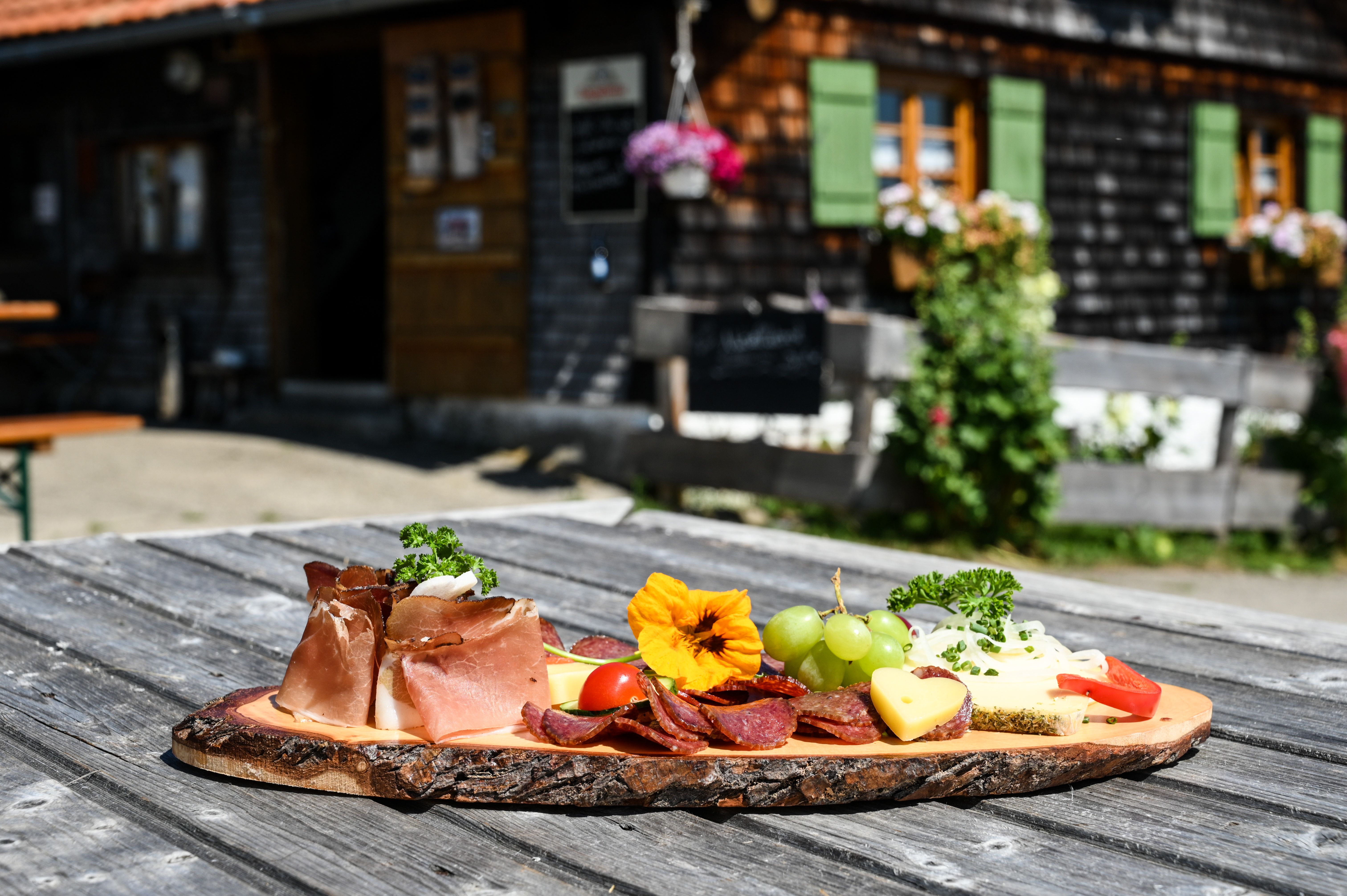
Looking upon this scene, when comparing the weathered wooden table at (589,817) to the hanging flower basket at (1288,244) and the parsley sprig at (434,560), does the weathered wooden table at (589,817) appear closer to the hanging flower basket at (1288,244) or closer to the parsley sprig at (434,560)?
the parsley sprig at (434,560)

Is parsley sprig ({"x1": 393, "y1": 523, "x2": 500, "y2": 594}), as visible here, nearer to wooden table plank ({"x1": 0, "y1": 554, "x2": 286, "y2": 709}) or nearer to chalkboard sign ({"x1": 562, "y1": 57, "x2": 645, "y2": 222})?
wooden table plank ({"x1": 0, "y1": 554, "x2": 286, "y2": 709})

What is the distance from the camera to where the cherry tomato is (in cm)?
152

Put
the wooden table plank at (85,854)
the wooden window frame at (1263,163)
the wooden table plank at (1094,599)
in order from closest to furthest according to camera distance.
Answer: the wooden table plank at (85,854) < the wooden table plank at (1094,599) < the wooden window frame at (1263,163)

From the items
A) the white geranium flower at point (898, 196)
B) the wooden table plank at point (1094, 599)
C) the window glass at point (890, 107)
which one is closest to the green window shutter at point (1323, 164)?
the window glass at point (890, 107)

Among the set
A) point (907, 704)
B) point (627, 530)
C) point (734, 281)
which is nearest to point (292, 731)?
point (907, 704)

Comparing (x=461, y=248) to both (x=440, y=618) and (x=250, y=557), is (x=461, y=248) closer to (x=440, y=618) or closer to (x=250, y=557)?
(x=250, y=557)

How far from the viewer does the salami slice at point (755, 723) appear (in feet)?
4.75

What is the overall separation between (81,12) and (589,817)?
10.8 meters

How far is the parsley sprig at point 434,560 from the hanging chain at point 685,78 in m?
6.54

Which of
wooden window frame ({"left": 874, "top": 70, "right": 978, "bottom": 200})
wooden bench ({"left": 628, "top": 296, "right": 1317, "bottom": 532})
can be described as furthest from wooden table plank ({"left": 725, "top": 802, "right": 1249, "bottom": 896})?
wooden window frame ({"left": 874, "top": 70, "right": 978, "bottom": 200})

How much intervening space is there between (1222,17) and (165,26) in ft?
27.1

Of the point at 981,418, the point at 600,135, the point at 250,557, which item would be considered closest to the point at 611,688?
the point at 250,557

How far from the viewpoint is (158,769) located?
153 cm

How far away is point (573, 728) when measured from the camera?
1.45 metres
